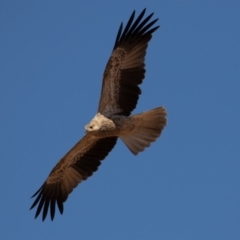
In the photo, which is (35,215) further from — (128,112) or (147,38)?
(147,38)

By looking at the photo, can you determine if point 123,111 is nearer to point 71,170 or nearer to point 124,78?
point 124,78

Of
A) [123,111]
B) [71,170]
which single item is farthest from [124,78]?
[71,170]

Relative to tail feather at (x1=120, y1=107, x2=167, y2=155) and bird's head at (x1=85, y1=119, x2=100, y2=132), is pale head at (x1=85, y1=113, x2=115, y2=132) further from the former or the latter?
tail feather at (x1=120, y1=107, x2=167, y2=155)

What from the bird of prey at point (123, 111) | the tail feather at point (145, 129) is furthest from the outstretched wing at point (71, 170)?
the tail feather at point (145, 129)

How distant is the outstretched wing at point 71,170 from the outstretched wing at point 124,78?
2.62 feet

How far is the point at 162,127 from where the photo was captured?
13844 mm

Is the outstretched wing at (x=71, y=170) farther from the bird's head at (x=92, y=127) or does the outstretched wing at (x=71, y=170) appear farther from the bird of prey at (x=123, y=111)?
the bird's head at (x=92, y=127)

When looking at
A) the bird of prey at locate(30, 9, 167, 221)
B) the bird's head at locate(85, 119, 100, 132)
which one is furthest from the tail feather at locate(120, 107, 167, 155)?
the bird's head at locate(85, 119, 100, 132)

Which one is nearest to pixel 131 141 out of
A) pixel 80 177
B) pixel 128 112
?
pixel 128 112

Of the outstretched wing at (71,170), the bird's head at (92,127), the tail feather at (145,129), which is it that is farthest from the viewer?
the outstretched wing at (71,170)

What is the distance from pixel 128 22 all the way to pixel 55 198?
→ 355 cm

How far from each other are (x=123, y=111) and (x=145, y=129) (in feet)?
1.67

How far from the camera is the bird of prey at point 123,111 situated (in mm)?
13773

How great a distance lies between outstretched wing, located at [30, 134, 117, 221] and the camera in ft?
48.4
